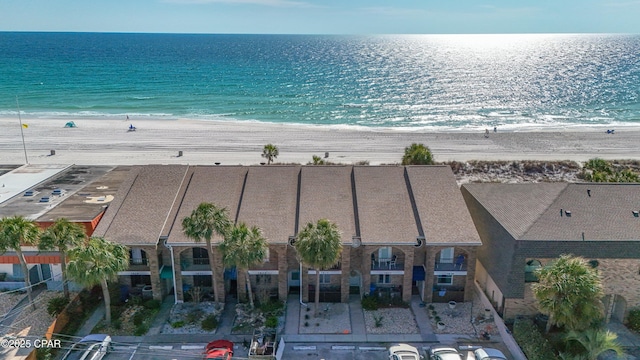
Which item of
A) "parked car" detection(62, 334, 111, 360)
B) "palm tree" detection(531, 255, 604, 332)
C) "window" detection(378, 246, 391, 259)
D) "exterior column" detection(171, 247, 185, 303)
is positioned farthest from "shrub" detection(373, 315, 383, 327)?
"parked car" detection(62, 334, 111, 360)

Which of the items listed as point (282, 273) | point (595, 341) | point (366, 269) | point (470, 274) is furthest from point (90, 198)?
point (595, 341)

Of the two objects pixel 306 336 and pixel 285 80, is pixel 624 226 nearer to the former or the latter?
pixel 306 336

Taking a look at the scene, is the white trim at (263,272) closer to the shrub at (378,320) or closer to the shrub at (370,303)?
the shrub at (370,303)

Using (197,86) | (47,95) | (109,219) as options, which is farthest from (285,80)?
(109,219)

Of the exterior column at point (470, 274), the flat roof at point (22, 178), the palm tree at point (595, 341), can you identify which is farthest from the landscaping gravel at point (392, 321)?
the flat roof at point (22, 178)

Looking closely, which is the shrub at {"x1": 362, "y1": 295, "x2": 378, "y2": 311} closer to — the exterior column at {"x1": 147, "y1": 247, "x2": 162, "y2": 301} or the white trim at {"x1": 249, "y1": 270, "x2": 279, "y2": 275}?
the white trim at {"x1": 249, "y1": 270, "x2": 279, "y2": 275}

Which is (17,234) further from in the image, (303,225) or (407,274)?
(407,274)
